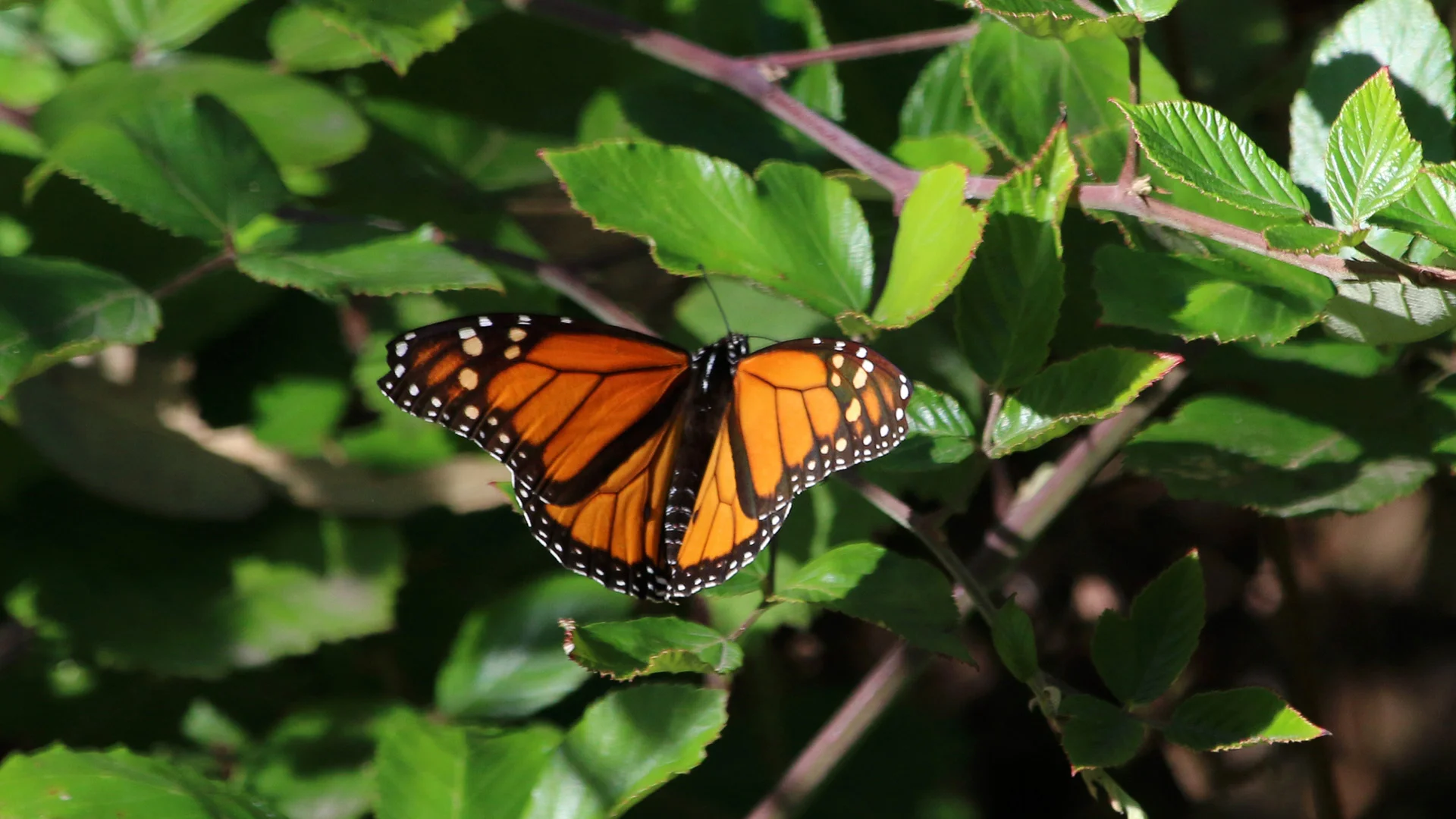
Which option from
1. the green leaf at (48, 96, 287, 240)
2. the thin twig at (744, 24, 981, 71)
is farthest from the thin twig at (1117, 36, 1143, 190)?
the green leaf at (48, 96, 287, 240)

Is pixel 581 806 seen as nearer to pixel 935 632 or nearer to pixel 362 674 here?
pixel 935 632

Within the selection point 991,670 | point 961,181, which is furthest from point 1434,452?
point 991,670

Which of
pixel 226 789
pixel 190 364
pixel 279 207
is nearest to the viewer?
pixel 226 789

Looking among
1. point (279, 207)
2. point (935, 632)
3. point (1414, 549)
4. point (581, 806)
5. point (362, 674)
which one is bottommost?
point (362, 674)

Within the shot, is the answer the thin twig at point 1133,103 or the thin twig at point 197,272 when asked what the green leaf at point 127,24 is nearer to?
the thin twig at point 197,272

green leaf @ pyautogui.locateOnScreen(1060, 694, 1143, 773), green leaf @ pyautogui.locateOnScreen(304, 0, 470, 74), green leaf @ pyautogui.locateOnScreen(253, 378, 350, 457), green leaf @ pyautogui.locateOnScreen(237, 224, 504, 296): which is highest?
green leaf @ pyautogui.locateOnScreen(304, 0, 470, 74)

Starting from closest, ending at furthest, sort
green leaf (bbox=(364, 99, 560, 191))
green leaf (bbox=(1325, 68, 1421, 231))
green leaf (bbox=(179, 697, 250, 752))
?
green leaf (bbox=(1325, 68, 1421, 231)), green leaf (bbox=(364, 99, 560, 191)), green leaf (bbox=(179, 697, 250, 752))

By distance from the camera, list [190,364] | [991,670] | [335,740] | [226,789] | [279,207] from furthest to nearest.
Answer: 1. [991,670]
2. [190,364]
3. [335,740]
4. [279,207]
5. [226,789]

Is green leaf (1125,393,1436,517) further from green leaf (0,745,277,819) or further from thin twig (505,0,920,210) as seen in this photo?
green leaf (0,745,277,819)

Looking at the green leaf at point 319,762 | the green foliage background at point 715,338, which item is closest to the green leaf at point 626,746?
the green foliage background at point 715,338
